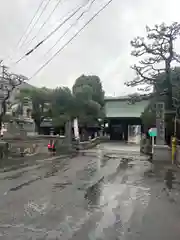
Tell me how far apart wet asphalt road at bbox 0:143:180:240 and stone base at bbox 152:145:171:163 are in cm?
792

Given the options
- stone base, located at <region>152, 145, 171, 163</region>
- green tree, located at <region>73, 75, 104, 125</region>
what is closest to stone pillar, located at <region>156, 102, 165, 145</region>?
stone base, located at <region>152, 145, 171, 163</region>

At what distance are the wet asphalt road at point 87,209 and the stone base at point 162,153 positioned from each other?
7.92 meters

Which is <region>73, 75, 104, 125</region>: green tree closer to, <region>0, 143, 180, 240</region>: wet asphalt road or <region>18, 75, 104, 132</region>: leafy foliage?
<region>18, 75, 104, 132</region>: leafy foliage

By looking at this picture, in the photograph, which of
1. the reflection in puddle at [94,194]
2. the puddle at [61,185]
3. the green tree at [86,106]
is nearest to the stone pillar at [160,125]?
the reflection in puddle at [94,194]

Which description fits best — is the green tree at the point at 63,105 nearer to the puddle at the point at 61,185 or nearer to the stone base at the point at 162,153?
the stone base at the point at 162,153

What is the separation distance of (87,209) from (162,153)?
1304 centimetres

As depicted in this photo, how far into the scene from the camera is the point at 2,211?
591 cm

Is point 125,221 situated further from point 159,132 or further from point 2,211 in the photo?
point 159,132

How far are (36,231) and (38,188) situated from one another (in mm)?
3889

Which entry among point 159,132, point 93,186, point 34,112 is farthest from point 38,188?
point 34,112

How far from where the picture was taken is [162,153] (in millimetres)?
18344

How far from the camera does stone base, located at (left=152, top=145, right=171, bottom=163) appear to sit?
1820 cm

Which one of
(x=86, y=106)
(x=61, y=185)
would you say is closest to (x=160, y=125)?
(x=61, y=185)

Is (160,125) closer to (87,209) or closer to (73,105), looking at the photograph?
(87,209)
